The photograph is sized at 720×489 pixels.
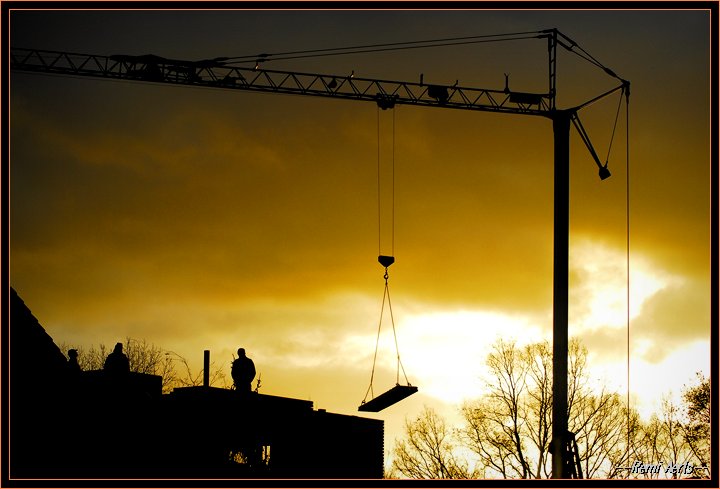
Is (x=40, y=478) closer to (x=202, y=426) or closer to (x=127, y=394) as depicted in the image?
(x=127, y=394)

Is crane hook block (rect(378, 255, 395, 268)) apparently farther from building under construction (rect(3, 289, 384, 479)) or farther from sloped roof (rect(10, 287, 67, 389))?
sloped roof (rect(10, 287, 67, 389))

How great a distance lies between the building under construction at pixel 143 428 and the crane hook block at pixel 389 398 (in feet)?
12.7

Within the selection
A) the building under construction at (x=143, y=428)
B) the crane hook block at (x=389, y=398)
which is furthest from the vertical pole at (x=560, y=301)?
the building under construction at (x=143, y=428)

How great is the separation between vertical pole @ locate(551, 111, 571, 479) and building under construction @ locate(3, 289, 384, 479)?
→ 699 cm

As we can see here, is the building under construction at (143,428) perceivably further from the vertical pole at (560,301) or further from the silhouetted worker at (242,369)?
the vertical pole at (560,301)

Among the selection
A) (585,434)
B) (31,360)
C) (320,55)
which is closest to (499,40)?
(320,55)

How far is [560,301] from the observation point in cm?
2850

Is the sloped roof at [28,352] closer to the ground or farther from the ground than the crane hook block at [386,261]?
closer to the ground

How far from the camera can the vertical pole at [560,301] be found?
26.7m

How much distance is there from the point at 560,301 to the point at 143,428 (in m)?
11.5

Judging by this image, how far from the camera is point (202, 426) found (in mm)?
26812

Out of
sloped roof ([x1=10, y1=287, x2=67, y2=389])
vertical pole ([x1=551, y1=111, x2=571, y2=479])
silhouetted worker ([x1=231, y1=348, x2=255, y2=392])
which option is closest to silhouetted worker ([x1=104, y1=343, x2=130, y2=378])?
sloped roof ([x1=10, y1=287, x2=67, y2=389])

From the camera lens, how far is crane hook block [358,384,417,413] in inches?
949

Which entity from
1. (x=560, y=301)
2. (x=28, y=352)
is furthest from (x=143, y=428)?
(x=560, y=301)
